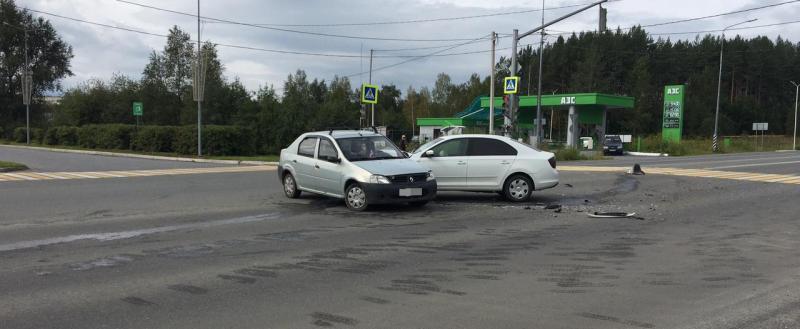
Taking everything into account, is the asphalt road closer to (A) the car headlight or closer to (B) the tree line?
(A) the car headlight

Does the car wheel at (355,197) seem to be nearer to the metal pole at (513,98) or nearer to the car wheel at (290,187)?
the car wheel at (290,187)

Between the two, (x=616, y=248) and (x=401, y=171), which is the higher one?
(x=401, y=171)

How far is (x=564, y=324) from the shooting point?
15.2ft

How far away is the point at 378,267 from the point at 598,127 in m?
53.0

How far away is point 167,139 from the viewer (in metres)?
34.0

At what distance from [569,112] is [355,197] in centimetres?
4468

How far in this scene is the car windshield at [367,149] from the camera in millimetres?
11414

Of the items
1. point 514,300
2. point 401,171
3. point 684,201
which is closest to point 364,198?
point 401,171

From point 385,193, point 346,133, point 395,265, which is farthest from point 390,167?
point 395,265

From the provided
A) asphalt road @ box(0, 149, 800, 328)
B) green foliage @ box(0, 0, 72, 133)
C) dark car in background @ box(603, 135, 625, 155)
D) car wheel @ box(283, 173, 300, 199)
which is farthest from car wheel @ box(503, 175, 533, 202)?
green foliage @ box(0, 0, 72, 133)

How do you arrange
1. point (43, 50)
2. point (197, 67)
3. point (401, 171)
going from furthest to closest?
point (43, 50) → point (197, 67) → point (401, 171)

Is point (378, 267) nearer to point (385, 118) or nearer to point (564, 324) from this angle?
point (564, 324)

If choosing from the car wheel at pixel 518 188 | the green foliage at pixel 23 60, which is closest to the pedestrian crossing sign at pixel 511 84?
the car wheel at pixel 518 188

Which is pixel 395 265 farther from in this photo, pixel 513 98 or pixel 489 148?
pixel 513 98
